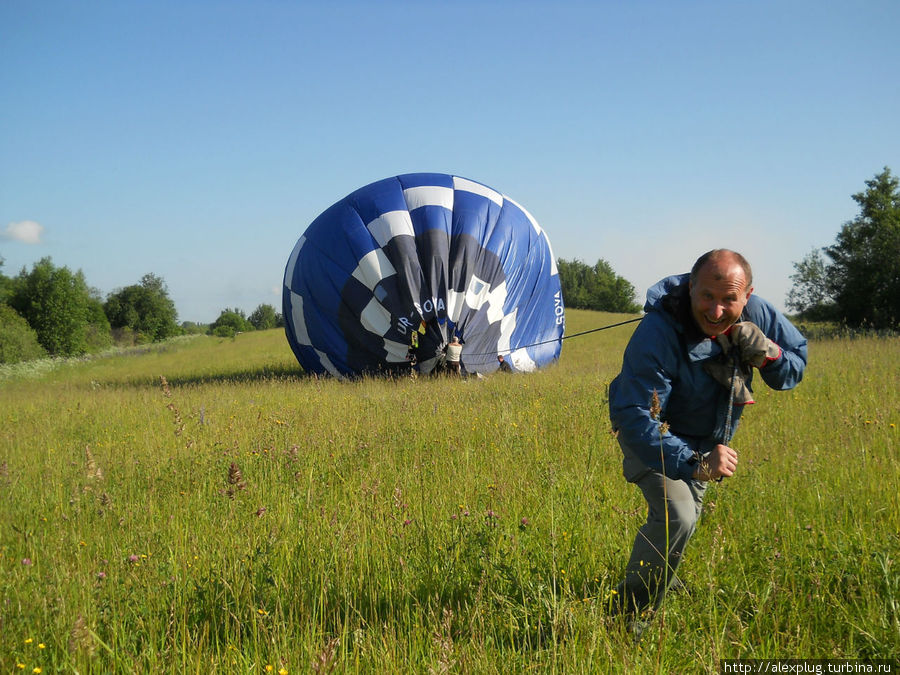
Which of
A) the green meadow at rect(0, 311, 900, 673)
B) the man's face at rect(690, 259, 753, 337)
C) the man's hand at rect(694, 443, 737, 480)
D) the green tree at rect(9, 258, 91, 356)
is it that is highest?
the green tree at rect(9, 258, 91, 356)

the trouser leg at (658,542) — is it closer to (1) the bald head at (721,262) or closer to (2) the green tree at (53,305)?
(1) the bald head at (721,262)

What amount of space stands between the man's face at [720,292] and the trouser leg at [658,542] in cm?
75

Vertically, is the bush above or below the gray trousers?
above

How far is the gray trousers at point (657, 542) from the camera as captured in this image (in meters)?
2.63

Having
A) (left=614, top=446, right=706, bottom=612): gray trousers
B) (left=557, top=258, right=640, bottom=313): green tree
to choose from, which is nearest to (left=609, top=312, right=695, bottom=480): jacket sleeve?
(left=614, top=446, right=706, bottom=612): gray trousers

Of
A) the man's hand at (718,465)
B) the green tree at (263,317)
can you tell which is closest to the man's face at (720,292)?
the man's hand at (718,465)

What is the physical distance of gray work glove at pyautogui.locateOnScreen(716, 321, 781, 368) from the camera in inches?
105

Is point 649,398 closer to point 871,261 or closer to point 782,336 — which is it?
point 782,336

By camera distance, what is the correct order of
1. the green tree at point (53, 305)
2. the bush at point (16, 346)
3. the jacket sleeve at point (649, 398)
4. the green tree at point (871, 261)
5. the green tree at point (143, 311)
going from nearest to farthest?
the jacket sleeve at point (649, 398) → the green tree at point (871, 261) → the bush at point (16, 346) → the green tree at point (53, 305) → the green tree at point (143, 311)

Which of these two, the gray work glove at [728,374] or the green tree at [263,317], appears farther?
the green tree at [263,317]

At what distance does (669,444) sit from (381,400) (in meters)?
5.51

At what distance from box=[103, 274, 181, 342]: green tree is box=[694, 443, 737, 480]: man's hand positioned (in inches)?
3869

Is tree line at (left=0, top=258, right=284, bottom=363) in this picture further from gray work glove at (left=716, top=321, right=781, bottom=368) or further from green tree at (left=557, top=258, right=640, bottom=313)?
green tree at (left=557, top=258, right=640, bottom=313)

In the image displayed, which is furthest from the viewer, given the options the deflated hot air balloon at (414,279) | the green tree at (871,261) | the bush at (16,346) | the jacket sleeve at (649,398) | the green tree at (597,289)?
the green tree at (597,289)
